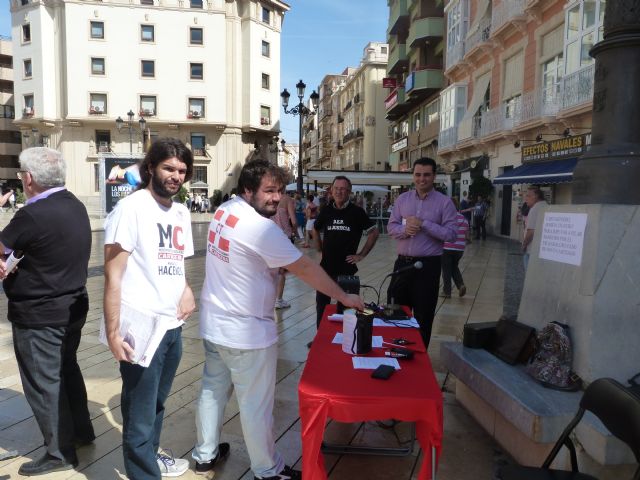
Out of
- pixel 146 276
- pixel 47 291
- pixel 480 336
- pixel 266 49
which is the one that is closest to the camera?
pixel 146 276

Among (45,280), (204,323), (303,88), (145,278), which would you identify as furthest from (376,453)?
(303,88)

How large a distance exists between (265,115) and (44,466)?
40.9m

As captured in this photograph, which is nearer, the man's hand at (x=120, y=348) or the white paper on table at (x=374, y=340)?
the man's hand at (x=120, y=348)

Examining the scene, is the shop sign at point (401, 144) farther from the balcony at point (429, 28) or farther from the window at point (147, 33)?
the window at point (147, 33)

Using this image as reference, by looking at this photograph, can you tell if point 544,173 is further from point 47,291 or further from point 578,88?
point 47,291

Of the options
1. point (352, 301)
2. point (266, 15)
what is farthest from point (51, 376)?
point (266, 15)

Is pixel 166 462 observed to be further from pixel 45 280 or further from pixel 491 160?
pixel 491 160

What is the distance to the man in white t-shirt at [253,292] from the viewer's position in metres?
2.30

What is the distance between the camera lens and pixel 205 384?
2627 mm

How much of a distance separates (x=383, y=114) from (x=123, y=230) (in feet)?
154

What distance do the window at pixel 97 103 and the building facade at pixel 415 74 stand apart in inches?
891

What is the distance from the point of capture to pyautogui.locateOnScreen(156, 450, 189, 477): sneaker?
2.68 meters

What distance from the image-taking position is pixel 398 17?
32.1 metres

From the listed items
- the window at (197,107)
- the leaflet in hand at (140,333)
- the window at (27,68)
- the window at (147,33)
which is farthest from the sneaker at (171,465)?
the window at (27,68)
